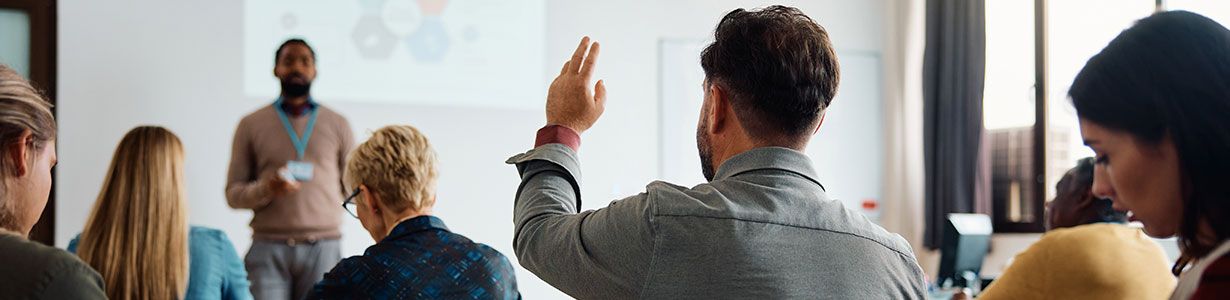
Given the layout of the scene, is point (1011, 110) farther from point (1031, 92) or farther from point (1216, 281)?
point (1216, 281)

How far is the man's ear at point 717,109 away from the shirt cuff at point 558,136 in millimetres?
169

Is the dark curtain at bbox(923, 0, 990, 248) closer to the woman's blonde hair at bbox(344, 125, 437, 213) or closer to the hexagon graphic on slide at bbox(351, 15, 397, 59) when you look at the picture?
the hexagon graphic on slide at bbox(351, 15, 397, 59)

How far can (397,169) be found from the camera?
97.4 inches

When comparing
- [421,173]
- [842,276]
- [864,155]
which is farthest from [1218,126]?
[864,155]

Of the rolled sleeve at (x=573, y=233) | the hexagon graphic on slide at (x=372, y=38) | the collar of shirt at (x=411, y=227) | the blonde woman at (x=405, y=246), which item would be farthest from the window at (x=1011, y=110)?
the rolled sleeve at (x=573, y=233)

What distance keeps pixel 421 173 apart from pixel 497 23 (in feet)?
11.3

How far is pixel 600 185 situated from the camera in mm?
6156

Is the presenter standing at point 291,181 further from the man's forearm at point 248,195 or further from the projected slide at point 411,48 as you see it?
the projected slide at point 411,48

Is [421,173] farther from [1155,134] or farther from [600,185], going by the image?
[600,185]

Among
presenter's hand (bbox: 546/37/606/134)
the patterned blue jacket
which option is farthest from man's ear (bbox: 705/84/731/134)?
the patterned blue jacket

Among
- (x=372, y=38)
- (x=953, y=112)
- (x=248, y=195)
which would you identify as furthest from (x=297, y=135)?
(x=953, y=112)

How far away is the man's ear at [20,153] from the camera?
48.6 inches

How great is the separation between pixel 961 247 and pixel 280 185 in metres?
2.46

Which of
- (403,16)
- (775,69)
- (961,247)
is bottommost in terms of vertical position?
(961,247)
